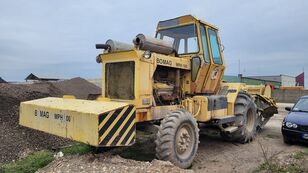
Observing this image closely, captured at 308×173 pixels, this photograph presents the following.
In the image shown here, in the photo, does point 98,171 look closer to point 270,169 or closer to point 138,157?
point 138,157

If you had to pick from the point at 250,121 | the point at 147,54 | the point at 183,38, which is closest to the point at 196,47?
the point at 183,38

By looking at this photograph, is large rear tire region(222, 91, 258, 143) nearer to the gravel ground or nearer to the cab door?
the cab door

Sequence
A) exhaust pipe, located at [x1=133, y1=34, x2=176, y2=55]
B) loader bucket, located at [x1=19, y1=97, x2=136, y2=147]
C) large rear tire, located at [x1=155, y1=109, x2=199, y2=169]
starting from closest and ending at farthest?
loader bucket, located at [x1=19, y1=97, x2=136, y2=147]
large rear tire, located at [x1=155, y1=109, x2=199, y2=169]
exhaust pipe, located at [x1=133, y1=34, x2=176, y2=55]

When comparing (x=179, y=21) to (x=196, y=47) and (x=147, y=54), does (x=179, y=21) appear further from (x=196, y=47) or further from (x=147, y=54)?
(x=147, y=54)

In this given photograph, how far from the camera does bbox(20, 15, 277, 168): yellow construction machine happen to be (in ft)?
17.3

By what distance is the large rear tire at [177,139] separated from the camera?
5715 millimetres

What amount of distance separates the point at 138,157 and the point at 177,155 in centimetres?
130

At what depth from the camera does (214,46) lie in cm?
831

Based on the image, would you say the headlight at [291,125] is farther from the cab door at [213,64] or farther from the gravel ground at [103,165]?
the gravel ground at [103,165]

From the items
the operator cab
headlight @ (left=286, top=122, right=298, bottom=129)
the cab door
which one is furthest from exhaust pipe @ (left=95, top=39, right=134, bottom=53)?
headlight @ (left=286, top=122, right=298, bottom=129)

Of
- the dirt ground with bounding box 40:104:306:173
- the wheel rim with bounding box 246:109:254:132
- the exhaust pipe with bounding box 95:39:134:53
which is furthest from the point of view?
the wheel rim with bounding box 246:109:254:132

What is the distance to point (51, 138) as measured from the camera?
8.40 metres

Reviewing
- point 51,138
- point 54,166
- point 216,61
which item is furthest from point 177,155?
point 51,138

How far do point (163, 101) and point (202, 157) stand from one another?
1.61 metres
